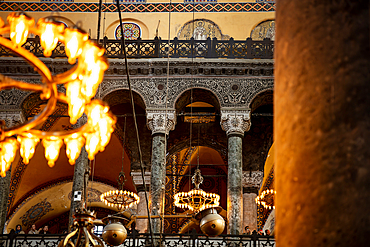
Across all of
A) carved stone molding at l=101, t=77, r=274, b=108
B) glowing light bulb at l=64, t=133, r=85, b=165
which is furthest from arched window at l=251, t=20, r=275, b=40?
glowing light bulb at l=64, t=133, r=85, b=165

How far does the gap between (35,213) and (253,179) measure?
718cm

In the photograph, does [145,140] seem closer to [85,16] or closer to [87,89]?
[85,16]

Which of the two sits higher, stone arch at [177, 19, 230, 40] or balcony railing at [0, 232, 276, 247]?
stone arch at [177, 19, 230, 40]

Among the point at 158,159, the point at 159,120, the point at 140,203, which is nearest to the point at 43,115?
the point at 158,159

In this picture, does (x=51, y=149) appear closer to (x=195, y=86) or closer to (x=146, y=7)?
(x=195, y=86)

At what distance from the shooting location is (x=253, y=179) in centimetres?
1369

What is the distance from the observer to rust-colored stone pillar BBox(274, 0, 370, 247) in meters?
1.12

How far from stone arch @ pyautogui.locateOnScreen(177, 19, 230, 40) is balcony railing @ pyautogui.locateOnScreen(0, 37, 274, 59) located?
885mm

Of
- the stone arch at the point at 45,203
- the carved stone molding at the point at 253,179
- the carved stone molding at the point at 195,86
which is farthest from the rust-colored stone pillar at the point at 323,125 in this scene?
the stone arch at the point at 45,203

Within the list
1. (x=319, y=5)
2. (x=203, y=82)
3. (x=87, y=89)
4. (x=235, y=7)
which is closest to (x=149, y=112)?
(x=203, y=82)

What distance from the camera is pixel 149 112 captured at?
1142 cm

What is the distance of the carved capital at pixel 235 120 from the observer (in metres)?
11.3

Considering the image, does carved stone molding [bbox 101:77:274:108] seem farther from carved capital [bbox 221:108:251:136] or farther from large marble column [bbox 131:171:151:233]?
large marble column [bbox 131:171:151:233]

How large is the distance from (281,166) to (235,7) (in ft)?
39.3
